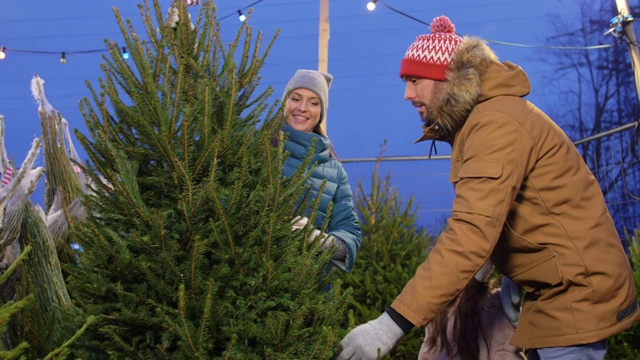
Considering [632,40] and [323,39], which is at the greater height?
[323,39]

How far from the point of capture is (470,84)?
95.2 inches

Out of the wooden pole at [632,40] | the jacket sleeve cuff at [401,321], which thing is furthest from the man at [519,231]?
the wooden pole at [632,40]

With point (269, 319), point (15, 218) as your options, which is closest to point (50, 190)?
point (15, 218)

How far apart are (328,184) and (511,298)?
119cm

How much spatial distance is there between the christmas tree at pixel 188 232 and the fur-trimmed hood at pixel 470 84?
597 mm

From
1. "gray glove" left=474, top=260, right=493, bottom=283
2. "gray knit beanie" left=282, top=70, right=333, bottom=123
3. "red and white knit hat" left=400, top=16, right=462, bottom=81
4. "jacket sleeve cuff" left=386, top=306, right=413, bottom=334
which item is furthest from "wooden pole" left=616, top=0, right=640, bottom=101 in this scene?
"jacket sleeve cuff" left=386, top=306, right=413, bottom=334

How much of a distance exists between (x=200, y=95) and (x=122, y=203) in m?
0.44

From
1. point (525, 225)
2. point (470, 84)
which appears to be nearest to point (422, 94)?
point (470, 84)

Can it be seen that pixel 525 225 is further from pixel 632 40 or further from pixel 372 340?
pixel 632 40

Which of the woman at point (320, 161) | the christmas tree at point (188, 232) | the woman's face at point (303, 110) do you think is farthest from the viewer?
the woman's face at point (303, 110)

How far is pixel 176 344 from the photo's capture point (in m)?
2.08

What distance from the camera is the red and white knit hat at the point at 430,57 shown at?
2559 mm

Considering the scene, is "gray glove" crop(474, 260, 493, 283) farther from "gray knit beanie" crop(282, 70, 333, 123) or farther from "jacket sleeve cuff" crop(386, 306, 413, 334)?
"gray knit beanie" crop(282, 70, 333, 123)

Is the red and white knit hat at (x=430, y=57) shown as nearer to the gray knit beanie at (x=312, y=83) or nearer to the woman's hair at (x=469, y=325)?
the woman's hair at (x=469, y=325)
